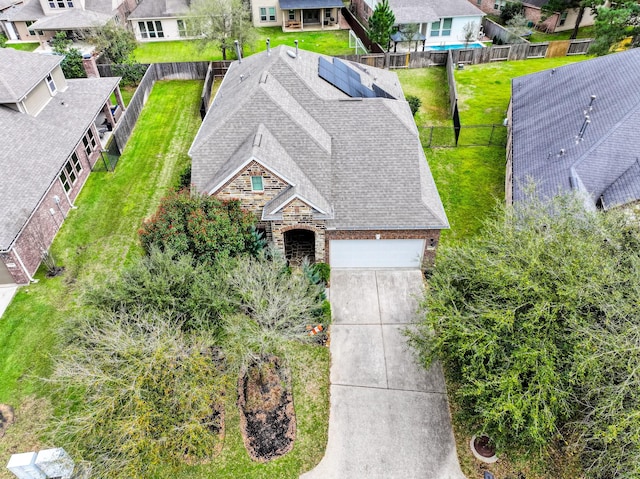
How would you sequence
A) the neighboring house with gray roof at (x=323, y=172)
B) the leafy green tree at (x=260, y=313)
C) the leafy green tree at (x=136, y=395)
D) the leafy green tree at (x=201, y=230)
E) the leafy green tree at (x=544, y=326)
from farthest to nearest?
the neighboring house with gray roof at (x=323, y=172), the leafy green tree at (x=201, y=230), the leafy green tree at (x=260, y=313), the leafy green tree at (x=136, y=395), the leafy green tree at (x=544, y=326)

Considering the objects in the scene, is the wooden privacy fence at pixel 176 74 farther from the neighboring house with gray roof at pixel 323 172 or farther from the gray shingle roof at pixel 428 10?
the gray shingle roof at pixel 428 10

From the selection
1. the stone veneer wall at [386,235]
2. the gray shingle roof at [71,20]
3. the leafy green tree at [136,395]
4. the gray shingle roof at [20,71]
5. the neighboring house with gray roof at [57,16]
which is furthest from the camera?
the neighboring house with gray roof at [57,16]

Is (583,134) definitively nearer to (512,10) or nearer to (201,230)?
(201,230)

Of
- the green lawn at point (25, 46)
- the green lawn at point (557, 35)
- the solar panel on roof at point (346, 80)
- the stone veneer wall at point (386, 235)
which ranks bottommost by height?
the green lawn at point (25, 46)

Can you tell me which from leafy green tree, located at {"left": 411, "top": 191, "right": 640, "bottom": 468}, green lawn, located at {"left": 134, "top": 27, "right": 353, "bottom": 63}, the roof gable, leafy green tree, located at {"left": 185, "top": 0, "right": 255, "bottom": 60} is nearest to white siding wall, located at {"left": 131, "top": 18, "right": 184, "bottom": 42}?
green lawn, located at {"left": 134, "top": 27, "right": 353, "bottom": 63}

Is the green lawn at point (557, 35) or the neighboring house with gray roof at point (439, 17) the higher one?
the neighboring house with gray roof at point (439, 17)

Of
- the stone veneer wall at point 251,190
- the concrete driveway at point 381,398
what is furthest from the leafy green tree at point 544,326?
the stone veneer wall at point 251,190
